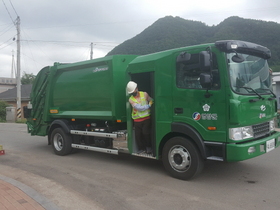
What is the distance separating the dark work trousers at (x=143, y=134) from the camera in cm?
596

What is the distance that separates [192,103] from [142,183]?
1.85 m

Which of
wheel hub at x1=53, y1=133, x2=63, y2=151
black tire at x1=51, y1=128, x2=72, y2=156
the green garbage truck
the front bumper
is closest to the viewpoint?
the front bumper

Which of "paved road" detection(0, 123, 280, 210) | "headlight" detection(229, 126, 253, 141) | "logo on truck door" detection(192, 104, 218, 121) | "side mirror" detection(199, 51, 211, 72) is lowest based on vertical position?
"paved road" detection(0, 123, 280, 210)

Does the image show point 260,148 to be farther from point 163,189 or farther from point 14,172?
point 14,172

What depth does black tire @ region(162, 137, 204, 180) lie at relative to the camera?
516 cm

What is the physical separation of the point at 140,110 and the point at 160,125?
0.57 m

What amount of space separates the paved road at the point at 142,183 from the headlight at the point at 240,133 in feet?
3.08

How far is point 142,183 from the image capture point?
5.40 m

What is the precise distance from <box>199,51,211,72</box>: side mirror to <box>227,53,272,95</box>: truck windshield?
36 cm

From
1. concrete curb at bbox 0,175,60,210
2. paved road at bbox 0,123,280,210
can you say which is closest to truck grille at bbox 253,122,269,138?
paved road at bbox 0,123,280,210

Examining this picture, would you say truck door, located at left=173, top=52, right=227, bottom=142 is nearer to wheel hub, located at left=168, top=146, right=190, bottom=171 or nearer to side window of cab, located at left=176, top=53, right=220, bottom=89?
side window of cab, located at left=176, top=53, right=220, bottom=89

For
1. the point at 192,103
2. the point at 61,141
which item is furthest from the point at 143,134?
the point at 61,141

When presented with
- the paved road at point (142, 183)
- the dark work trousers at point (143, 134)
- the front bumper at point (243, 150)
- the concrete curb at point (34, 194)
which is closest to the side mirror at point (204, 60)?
the front bumper at point (243, 150)

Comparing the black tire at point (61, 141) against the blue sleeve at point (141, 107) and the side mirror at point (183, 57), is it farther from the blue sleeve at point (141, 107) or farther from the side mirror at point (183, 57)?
the side mirror at point (183, 57)
